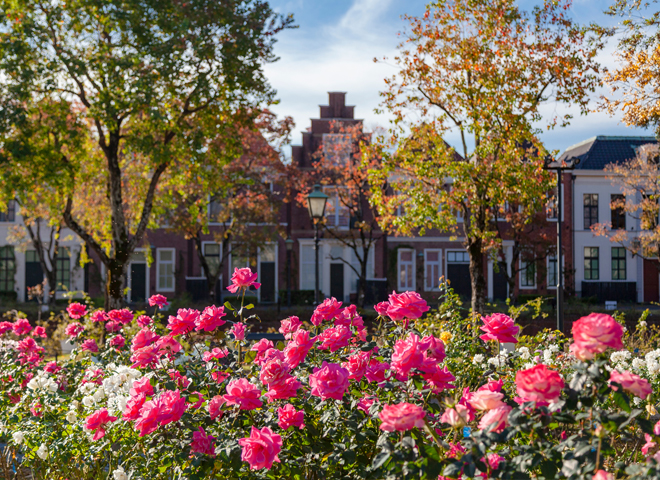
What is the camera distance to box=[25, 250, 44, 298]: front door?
27.8 metres

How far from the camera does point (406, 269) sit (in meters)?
27.9

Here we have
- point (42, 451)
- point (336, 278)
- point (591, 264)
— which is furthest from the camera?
point (591, 264)

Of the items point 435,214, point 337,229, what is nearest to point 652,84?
point 435,214

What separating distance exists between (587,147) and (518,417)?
31.3 m

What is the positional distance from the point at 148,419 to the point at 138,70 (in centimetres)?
982

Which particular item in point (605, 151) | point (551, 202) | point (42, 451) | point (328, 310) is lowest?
point (42, 451)

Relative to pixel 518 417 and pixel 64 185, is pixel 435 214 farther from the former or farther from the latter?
pixel 518 417

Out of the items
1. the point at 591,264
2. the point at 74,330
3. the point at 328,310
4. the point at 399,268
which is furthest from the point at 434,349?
the point at 591,264

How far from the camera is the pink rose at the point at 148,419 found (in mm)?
2444

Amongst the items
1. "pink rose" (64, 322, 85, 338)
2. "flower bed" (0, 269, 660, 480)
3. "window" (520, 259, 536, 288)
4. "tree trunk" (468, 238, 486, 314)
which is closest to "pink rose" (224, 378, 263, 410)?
"flower bed" (0, 269, 660, 480)

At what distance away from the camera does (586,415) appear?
6.38ft

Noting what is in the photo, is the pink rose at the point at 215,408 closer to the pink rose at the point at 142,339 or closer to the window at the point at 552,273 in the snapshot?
the pink rose at the point at 142,339

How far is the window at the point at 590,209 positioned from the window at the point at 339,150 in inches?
534

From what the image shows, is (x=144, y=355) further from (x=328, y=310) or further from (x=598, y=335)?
(x=598, y=335)
